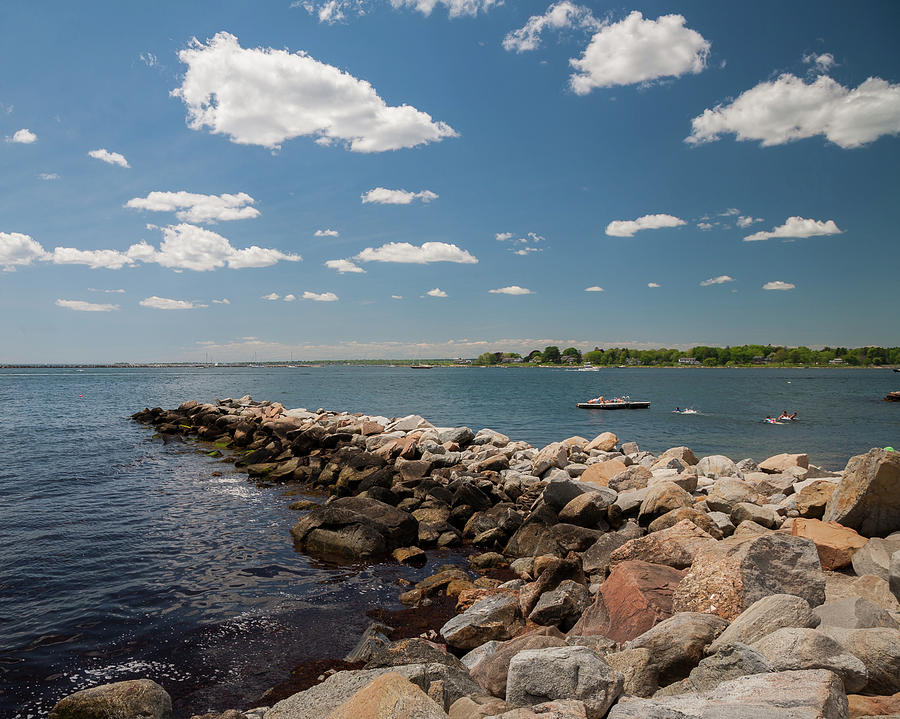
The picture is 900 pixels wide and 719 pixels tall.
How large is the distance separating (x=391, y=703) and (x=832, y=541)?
727cm

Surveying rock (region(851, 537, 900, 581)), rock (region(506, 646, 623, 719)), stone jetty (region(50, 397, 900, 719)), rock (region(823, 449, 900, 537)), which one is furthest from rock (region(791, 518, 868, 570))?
rock (region(506, 646, 623, 719))

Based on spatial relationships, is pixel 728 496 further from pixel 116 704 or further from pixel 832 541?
pixel 116 704

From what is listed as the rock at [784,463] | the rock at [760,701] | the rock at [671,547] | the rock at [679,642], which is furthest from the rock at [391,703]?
the rock at [784,463]

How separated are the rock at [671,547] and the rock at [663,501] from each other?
5.79ft

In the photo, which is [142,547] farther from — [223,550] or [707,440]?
[707,440]

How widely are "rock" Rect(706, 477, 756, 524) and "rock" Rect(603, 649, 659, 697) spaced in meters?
6.64

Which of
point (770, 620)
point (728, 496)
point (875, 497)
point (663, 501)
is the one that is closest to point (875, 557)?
point (875, 497)

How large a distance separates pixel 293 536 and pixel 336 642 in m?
5.44

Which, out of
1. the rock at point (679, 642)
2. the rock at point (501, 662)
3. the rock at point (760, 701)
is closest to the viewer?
the rock at point (760, 701)

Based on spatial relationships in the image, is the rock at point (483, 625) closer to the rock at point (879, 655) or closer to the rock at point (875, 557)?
the rock at point (879, 655)

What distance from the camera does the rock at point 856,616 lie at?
5.18 meters

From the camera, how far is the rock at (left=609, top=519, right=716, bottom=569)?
7.95 metres

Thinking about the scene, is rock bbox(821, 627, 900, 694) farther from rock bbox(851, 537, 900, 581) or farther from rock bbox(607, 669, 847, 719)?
rock bbox(851, 537, 900, 581)

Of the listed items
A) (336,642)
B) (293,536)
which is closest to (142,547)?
(293,536)
